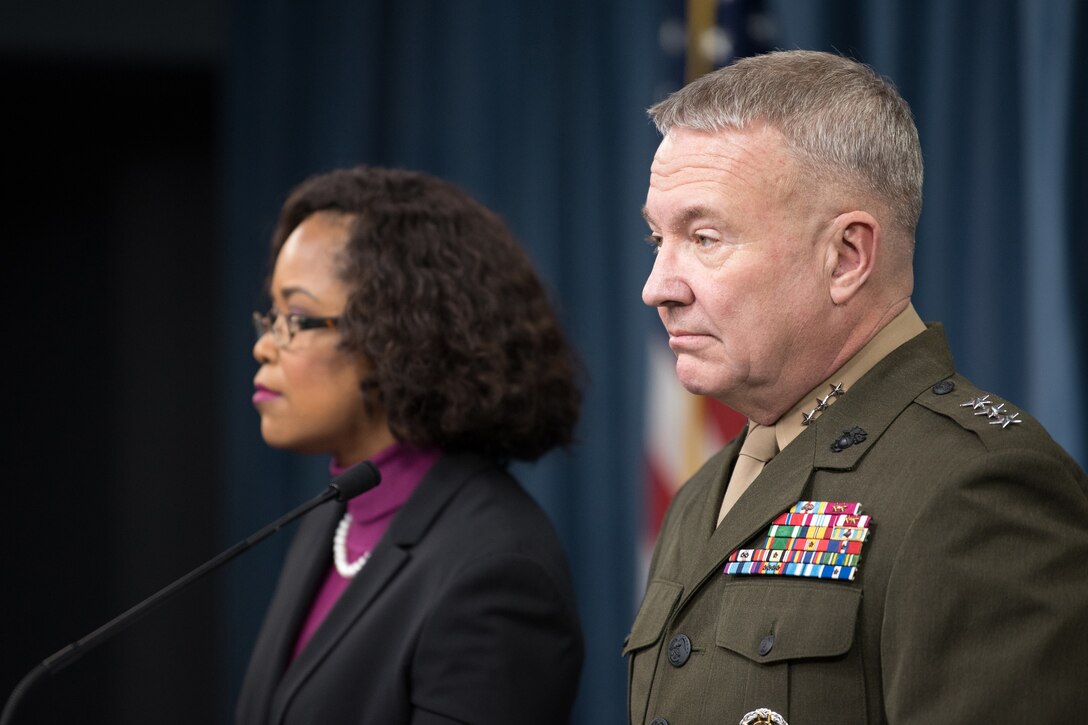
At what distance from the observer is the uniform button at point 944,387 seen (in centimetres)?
130

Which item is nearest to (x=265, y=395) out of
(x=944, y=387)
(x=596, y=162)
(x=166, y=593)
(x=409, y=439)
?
(x=409, y=439)

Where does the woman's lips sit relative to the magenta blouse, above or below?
above

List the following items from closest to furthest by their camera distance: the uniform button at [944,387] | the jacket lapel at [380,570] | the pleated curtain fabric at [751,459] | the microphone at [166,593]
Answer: the uniform button at [944,387], the pleated curtain fabric at [751,459], the microphone at [166,593], the jacket lapel at [380,570]

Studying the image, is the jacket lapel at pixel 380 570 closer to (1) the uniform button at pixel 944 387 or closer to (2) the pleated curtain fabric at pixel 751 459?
(2) the pleated curtain fabric at pixel 751 459

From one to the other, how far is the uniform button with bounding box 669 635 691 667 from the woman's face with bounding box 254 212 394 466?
877mm

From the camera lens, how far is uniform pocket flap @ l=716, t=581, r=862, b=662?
120 cm

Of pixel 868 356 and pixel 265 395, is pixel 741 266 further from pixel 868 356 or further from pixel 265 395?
pixel 265 395

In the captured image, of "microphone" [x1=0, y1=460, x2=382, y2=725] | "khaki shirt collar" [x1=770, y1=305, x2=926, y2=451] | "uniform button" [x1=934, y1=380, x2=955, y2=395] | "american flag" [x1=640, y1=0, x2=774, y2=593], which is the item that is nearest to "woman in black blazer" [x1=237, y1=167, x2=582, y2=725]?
"microphone" [x1=0, y1=460, x2=382, y2=725]

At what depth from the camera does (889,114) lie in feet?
4.39

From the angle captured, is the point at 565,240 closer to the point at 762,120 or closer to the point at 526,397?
the point at 526,397

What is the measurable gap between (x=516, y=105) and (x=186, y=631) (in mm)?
1979

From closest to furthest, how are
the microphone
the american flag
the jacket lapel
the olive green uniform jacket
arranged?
1. the olive green uniform jacket
2. the microphone
3. the jacket lapel
4. the american flag

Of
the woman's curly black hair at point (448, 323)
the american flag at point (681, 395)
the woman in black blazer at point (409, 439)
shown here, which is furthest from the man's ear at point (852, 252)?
the american flag at point (681, 395)

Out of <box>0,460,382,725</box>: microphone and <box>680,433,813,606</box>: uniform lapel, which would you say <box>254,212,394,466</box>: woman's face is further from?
<box>680,433,813,606</box>: uniform lapel
